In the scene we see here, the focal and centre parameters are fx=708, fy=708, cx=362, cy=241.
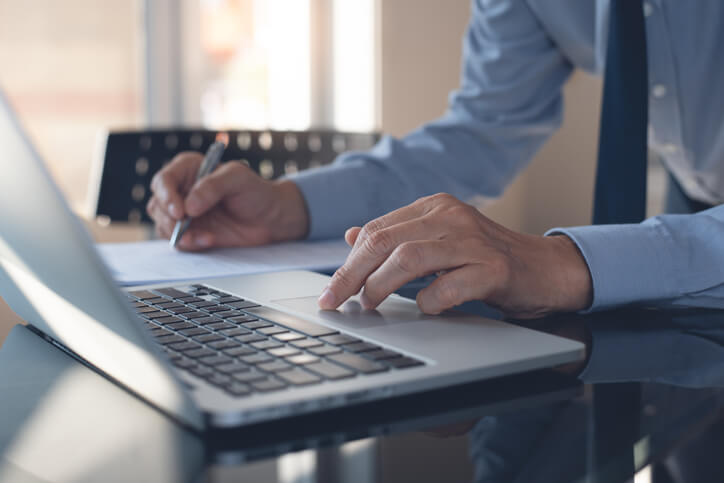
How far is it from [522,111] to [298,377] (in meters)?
1.03

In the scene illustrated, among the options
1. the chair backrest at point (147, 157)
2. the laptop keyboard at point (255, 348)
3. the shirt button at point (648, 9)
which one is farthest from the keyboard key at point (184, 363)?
the chair backrest at point (147, 157)

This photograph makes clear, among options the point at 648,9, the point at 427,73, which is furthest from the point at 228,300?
the point at 427,73

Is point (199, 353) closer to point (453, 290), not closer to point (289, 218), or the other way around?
point (453, 290)

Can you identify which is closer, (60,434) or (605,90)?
(60,434)

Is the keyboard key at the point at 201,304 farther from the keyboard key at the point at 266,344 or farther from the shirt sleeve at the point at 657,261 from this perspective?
the shirt sleeve at the point at 657,261

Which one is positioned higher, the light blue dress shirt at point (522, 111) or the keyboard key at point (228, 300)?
the light blue dress shirt at point (522, 111)

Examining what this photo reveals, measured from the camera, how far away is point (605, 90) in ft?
2.94

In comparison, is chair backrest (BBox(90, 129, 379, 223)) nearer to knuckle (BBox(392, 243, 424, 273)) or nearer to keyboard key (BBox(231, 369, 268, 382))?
knuckle (BBox(392, 243, 424, 273))

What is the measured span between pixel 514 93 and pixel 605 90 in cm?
37

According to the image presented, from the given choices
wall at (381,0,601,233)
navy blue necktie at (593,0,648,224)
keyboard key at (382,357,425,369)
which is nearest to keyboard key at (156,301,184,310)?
keyboard key at (382,357,425,369)

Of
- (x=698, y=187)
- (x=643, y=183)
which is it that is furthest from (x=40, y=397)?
(x=698, y=187)

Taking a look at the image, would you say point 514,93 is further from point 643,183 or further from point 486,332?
point 486,332

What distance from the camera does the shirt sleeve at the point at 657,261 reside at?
1.86 ft

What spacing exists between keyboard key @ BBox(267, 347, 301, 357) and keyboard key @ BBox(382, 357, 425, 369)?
0.05 metres
